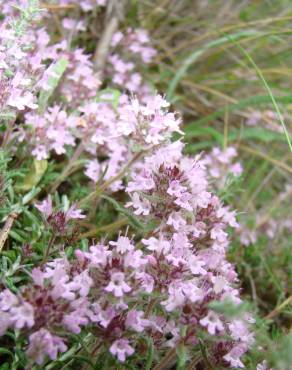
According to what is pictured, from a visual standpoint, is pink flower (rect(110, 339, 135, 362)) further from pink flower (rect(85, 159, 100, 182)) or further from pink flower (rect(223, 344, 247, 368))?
pink flower (rect(85, 159, 100, 182))

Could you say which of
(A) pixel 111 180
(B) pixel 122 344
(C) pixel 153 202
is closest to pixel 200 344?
(B) pixel 122 344

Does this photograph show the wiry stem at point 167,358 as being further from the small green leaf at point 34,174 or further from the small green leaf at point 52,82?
the small green leaf at point 52,82

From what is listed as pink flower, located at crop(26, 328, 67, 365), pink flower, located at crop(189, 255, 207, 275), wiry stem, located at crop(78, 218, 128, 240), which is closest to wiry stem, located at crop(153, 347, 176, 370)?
pink flower, located at crop(189, 255, 207, 275)

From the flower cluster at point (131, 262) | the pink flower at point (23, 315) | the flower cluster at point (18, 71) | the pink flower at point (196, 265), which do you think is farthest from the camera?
the flower cluster at point (18, 71)

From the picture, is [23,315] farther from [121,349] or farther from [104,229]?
[104,229]

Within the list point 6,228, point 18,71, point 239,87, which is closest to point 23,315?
point 6,228

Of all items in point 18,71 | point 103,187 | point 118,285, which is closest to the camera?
point 118,285

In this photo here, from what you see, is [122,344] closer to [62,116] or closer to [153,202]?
[153,202]

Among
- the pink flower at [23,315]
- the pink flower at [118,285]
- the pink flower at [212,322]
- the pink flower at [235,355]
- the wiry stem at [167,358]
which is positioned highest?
the pink flower at [118,285]

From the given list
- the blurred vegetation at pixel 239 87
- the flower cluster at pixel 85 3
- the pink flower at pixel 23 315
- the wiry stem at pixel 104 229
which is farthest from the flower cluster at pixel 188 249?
the flower cluster at pixel 85 3
